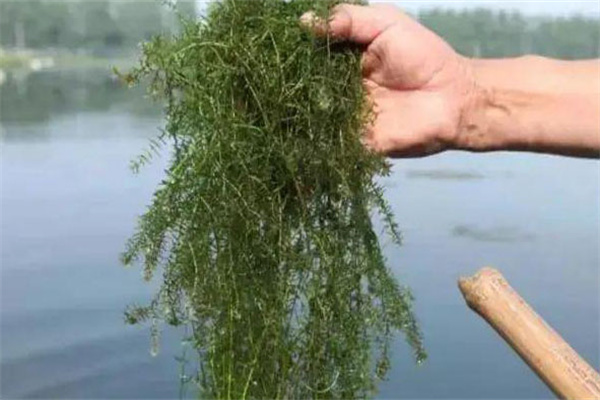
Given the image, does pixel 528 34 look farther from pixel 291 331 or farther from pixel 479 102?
pixel 291 331

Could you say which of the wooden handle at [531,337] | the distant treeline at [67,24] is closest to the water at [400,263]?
the distant treeline at [67,24]

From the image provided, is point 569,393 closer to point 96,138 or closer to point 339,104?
point 339,104

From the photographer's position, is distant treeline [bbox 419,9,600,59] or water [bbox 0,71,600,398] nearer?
distant treeline [bbox 419,9,600,59]

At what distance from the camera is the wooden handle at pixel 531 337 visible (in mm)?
694

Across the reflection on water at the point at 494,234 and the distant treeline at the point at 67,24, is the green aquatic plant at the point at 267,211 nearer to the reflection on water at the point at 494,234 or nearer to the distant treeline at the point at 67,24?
the distant treeline at the point at 67,24

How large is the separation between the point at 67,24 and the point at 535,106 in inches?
79.4

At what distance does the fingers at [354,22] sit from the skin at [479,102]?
1.8 inches

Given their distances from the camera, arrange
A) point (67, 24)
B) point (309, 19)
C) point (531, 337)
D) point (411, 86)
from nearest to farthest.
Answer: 1. point (531, 337)
2. point (309, 19)
3. point (411, 86)
4. point (67, 24)

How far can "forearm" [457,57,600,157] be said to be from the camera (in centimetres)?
102

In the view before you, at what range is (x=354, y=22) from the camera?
2.92ft

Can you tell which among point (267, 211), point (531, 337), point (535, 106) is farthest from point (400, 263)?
point (531, 337)

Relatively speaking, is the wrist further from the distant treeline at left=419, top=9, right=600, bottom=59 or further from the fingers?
the distant treeline at left=419, top=9, right=600, bottom=59

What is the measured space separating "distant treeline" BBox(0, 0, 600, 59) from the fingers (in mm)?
118

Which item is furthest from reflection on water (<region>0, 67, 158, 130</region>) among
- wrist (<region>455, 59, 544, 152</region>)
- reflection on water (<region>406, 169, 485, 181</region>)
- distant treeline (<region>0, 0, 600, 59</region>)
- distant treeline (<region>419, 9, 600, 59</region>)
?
wrist (<region>455, 59, 544, 152</region>)
